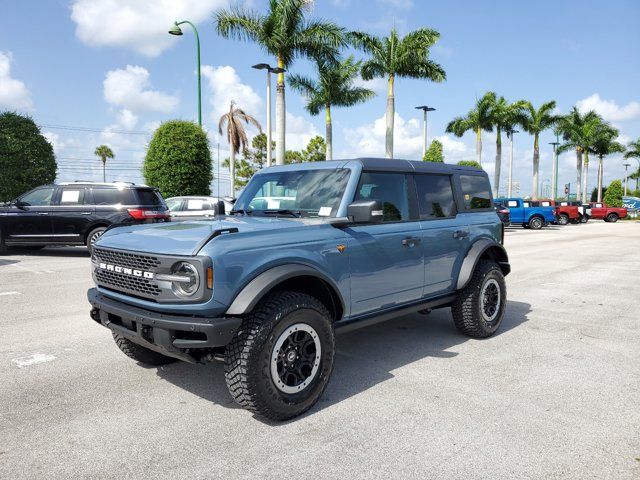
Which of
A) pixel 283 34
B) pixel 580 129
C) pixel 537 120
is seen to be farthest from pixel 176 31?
pixel 580 129

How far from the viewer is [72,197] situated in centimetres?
1237

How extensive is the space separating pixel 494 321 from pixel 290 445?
3335mm

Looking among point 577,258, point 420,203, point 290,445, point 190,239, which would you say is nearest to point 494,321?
point 420,203

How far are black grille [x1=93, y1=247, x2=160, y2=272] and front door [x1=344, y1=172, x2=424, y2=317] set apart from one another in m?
1.47

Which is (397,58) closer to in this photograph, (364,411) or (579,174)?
(364,411)

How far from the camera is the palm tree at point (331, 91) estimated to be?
32.0m

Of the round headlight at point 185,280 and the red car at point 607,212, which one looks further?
the red car at point 607,212

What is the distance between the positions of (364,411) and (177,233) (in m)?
1.84

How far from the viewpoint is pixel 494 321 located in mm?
5590

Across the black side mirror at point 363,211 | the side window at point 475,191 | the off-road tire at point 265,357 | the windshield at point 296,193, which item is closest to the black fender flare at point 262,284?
the off-road tire at point 265,357

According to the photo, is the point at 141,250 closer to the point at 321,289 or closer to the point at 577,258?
the point at 321,289

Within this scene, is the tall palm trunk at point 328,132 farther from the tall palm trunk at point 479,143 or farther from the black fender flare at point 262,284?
the black fender flare at point 262,284

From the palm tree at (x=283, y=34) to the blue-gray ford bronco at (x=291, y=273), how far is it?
17.9 meters

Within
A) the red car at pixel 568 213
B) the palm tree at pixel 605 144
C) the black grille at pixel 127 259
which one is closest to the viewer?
the black grille at pixel 127 259
